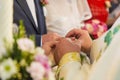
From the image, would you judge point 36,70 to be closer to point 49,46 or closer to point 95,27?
point 49,46

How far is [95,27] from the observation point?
5.45 feet

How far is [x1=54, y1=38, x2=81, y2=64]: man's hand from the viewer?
105cm

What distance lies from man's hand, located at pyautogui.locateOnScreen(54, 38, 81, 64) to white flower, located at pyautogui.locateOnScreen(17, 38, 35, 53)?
56 cm

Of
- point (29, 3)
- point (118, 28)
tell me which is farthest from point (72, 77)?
point (29, 3)

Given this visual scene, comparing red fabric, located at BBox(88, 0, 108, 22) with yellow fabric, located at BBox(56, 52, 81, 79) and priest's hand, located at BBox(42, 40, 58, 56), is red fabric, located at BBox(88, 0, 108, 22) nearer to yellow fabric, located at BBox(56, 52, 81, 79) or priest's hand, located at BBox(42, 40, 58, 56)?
priest's hand, located at BBox(42, 40, 58, 56)

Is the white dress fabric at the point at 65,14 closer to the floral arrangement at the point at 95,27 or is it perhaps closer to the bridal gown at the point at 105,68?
the floral arrangement at the point at 95,27

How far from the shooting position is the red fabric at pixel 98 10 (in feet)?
5.78

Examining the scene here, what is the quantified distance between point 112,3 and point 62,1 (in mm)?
460

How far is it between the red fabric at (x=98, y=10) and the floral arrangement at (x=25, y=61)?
4.26ft

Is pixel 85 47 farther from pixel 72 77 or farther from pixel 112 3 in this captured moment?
pixel 112 3

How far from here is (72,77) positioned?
84cm

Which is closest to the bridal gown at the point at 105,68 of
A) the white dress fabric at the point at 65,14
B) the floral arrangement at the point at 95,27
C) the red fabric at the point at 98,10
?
the white dress fabric at the point at 65,14

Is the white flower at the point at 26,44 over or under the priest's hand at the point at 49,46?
over

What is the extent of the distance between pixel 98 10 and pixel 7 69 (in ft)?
4.51
